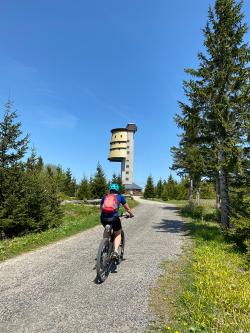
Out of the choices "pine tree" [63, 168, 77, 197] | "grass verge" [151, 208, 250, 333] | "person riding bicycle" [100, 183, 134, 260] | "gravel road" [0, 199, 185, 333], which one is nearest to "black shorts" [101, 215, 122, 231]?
"person riding bicycle" [100, 183, 134, 260]

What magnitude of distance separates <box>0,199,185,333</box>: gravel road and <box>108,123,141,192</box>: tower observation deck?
95738 mm

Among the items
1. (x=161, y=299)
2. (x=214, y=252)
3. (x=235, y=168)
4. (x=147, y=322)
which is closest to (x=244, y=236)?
(x=214, y=252)

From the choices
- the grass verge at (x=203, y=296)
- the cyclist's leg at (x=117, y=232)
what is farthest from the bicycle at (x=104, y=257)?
the grass verge at (x=203, y=296)

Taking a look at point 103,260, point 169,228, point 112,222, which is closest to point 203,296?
point 103,260

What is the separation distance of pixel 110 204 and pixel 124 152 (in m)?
98.8

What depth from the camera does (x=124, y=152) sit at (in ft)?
352

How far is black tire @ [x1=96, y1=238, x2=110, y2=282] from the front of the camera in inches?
298

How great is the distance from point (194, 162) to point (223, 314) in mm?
12932

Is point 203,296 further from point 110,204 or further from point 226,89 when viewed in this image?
point 226,89

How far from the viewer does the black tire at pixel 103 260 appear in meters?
7.58

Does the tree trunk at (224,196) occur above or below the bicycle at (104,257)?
above

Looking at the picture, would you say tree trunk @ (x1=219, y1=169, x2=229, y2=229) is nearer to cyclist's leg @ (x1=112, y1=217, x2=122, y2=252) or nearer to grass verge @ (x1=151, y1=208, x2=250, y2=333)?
grass verge @ (x1=151, y1=208, x2=250, y2=333)

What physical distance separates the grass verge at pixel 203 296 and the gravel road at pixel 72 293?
38 cm

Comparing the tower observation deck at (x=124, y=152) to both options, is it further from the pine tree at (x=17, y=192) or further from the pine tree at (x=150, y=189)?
the pine tree at (x=17, y=192)
